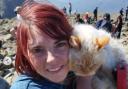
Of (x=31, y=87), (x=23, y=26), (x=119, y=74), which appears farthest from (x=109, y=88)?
(x=23, y=26)

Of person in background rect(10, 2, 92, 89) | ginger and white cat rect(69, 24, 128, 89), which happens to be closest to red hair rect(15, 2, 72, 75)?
person in background rect(10, 2, 92, 89)

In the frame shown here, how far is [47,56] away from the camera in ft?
8.56

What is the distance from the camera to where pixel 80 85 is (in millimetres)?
2920

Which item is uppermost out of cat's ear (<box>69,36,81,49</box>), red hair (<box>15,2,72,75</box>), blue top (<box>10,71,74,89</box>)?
red hair (<box>15,2,72,75</box>)

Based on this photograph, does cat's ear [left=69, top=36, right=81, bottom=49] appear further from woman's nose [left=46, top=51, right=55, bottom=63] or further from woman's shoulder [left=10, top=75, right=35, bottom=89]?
woman's shoulder [left=10, top=75, right=35, bottom=89]

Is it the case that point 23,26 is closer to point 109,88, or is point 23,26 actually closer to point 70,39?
point 70,39

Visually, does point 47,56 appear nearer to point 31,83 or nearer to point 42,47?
point 42,47

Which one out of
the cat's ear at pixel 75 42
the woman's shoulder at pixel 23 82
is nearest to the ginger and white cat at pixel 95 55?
the cat's ear at pixel 75 42

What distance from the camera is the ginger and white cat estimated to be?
9.00 ft

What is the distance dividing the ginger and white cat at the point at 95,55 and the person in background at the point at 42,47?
0.07 meters

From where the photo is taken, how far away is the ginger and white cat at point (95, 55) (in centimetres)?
274

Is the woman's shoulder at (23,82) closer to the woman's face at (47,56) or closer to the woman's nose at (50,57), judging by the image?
the woman's face at (47,56)

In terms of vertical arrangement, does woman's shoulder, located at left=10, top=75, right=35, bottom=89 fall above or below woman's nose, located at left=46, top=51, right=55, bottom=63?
below

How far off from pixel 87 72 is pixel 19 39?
1.69ft
